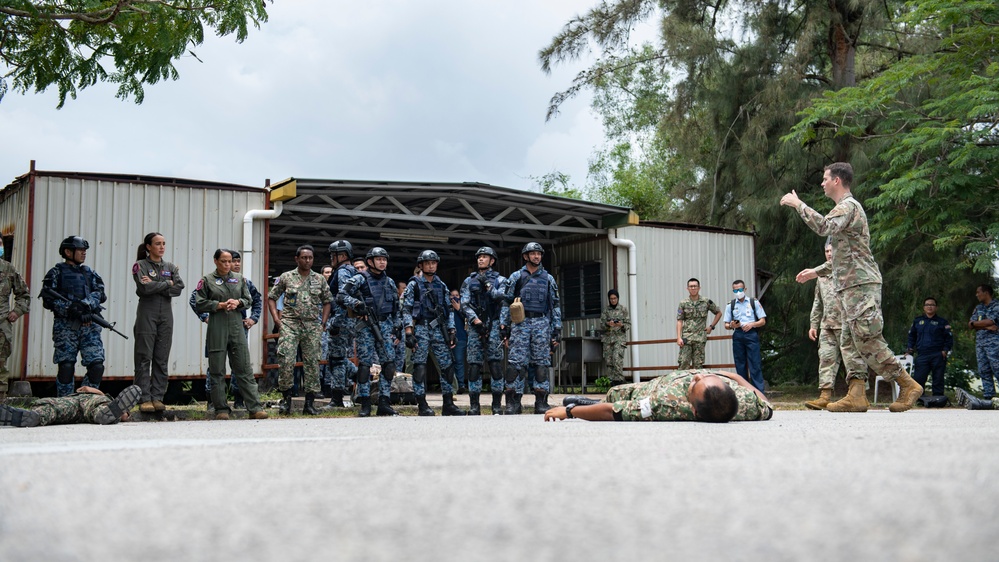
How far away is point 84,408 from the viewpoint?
7566mm

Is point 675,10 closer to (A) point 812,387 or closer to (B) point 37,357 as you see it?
(A) point 812,387

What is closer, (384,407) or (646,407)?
(646,407)

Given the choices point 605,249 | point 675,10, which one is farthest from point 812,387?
point 675,10

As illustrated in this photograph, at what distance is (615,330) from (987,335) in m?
6.26

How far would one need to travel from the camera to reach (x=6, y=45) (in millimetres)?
11344

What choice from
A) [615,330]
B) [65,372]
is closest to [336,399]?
[65,372]

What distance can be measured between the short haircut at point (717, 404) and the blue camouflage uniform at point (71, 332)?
6732 mm

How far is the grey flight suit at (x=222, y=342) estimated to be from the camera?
353 inches

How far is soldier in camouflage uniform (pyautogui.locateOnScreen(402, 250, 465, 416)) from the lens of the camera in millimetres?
10023

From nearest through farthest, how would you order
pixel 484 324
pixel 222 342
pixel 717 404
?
pixel 717 404
pixel 222 342
pixel 484 324

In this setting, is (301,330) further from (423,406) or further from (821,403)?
(821,403)

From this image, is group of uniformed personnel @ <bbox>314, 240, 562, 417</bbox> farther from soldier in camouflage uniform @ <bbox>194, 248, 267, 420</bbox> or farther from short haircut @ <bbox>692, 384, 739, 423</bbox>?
short haircut @ <bbox>692, 384, 739, 423</bbox>

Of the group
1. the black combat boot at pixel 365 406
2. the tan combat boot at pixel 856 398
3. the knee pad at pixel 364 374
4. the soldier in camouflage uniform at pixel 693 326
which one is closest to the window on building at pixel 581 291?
the soldier in camouflage uniform at pixel 693 326

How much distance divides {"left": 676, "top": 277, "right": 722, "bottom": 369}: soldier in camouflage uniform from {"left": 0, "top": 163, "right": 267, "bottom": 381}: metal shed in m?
6.45
